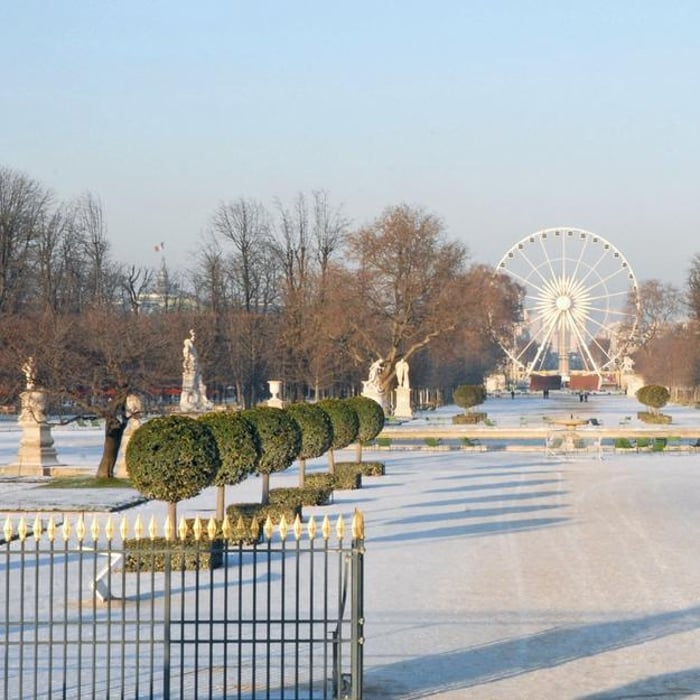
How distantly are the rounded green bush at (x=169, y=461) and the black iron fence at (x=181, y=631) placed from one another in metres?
0.69

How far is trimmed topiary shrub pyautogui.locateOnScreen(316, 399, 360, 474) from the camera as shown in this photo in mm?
29625

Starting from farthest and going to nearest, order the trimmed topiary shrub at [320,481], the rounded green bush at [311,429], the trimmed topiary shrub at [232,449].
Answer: the trimmed topiary shrub at [320,481] → the rounded green bush at [311,429] → the trimmed topiary shrub at [232,449]

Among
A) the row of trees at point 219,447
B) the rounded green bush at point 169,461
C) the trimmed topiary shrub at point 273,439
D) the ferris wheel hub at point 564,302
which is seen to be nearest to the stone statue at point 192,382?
the row of trees at point 219,447

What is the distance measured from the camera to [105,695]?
10.3m

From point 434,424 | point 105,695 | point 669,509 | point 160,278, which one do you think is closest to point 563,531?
point 669,509

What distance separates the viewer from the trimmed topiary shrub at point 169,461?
16656 mm

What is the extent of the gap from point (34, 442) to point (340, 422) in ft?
26.6

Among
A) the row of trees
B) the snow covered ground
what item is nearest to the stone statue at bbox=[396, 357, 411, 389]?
the snow covered ground

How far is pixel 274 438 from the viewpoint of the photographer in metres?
23.1

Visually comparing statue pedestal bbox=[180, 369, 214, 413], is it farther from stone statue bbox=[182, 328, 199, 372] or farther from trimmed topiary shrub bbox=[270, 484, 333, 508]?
trimmed topiary shrub bbox=[270, 484, 333, 508]

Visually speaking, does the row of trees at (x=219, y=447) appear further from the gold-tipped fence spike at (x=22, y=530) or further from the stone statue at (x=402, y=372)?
the stone statue at (x=402, y=372)

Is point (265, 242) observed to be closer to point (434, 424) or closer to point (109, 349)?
point (434, 424)

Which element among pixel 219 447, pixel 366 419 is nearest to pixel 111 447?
pixel 366 419

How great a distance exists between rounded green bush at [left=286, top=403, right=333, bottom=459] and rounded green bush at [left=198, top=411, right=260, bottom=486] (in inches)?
198
